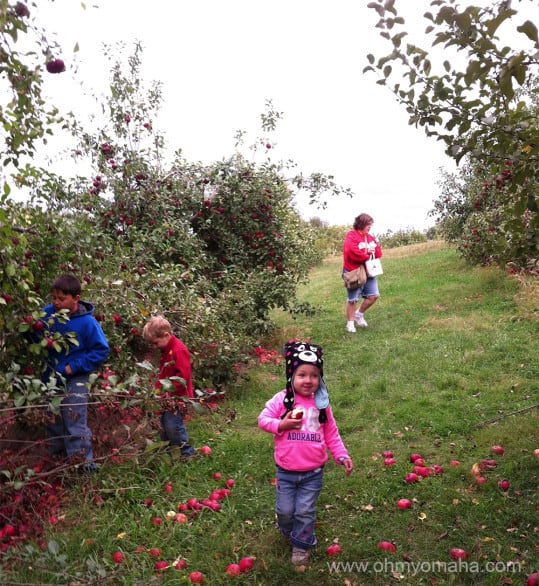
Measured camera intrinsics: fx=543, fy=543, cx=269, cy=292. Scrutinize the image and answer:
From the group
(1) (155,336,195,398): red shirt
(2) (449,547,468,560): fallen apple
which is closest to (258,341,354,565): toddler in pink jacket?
(2) (449,547,468,560): fallen apple

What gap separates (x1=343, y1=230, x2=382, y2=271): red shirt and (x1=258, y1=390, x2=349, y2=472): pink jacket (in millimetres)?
5033

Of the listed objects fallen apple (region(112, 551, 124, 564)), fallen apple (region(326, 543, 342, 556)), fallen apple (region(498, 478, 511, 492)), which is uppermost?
fallen apple (region(112, 551, 124, 564))

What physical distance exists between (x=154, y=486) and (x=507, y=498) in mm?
2470

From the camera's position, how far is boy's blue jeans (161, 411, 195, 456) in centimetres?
443

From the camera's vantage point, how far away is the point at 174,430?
4438 mm

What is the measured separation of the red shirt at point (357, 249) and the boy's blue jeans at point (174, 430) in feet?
14.6

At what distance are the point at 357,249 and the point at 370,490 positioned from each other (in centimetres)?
470

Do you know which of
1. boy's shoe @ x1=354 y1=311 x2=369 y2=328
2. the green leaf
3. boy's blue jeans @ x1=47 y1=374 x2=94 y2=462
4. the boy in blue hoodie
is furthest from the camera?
boy's shoe @ x1=354 y1=311 x2=369 y2=328

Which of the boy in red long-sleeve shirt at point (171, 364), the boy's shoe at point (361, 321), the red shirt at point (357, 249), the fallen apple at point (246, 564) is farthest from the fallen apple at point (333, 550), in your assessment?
the boy's shoe at point (361, 321)

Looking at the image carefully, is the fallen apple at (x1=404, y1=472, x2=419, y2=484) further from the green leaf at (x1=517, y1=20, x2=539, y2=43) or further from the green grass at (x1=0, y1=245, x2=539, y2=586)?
the green leaf at (x1=517, y1=20, x2=539, y2=43)

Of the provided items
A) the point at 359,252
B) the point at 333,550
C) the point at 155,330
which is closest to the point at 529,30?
the point at 333,550

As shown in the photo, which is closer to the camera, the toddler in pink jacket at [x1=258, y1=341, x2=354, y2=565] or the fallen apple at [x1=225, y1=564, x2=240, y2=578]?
the fallen apple at [x1=225, y1=564, x2=240, y2=578]

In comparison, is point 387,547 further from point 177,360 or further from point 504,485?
point 177,360

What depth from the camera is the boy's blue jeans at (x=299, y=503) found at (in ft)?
10.4
